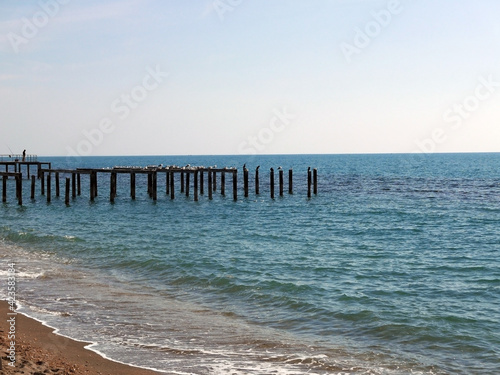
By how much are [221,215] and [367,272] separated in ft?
67.5

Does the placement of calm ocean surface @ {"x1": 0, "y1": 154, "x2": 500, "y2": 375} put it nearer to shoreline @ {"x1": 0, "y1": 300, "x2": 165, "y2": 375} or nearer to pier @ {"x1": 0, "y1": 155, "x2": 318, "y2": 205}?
shoreline @ {"x1": 0, "y1": 300, "x2": 165, "y2": 375}

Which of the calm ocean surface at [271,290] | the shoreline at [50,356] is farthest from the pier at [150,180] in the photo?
the shoreline at [50,356]

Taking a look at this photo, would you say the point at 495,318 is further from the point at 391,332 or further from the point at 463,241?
the point at 463,241

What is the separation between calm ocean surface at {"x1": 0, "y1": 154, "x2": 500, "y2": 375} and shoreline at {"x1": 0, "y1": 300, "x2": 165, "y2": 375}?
0.37m

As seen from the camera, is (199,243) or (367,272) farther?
(199,243)

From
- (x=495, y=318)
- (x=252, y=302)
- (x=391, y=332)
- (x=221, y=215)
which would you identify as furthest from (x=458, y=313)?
(x=221, y=215)

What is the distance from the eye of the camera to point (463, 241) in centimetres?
2670

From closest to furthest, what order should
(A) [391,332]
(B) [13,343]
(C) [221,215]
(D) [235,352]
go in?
(B) [13,343] → (D) [235,352] → (A) [391,332] → (C) [221,215]

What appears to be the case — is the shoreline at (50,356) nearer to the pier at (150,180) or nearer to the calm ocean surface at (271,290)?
the calm ocean surface at (271,290)

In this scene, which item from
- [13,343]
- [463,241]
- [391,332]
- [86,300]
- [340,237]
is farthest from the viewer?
[340,237]

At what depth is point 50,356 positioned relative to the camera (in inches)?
396

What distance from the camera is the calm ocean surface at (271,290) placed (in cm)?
1112

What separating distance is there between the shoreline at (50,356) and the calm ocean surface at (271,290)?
366 mm

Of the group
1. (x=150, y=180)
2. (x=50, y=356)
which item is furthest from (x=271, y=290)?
(x=150, y=180)
